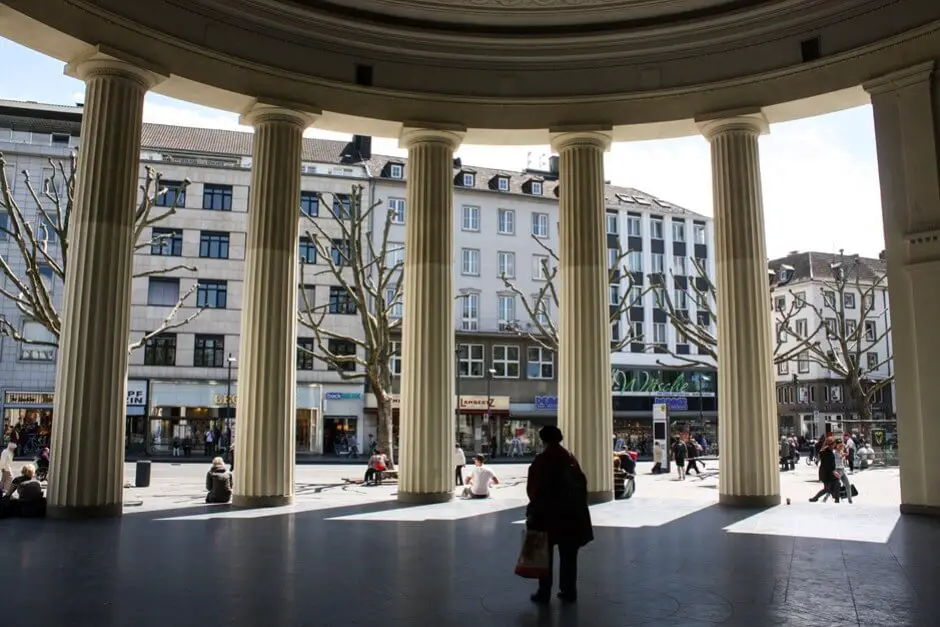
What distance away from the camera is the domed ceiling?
14.0 meters

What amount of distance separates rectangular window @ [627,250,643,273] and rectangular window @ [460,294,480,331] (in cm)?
1185

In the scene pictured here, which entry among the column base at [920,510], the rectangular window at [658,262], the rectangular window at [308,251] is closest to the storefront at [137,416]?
the rectangular window at [308,251]

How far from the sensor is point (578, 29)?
1480 centimetres

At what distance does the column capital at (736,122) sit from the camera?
572 inches

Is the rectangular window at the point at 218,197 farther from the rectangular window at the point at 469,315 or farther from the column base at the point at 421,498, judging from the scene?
the column base at the point at 421,498

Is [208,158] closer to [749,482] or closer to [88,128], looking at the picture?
[88,128]

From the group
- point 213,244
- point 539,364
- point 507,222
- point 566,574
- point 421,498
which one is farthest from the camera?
point 507,222

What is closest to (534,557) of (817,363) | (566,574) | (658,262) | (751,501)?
(566,574)

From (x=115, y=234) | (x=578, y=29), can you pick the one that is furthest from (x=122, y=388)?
(x=578, y=29)

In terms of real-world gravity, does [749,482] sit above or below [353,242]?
below

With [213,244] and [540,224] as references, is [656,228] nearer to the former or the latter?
[540,224]

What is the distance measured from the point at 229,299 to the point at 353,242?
2168cm

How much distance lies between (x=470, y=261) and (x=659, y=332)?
1442cm

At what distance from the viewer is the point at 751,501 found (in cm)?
1384
